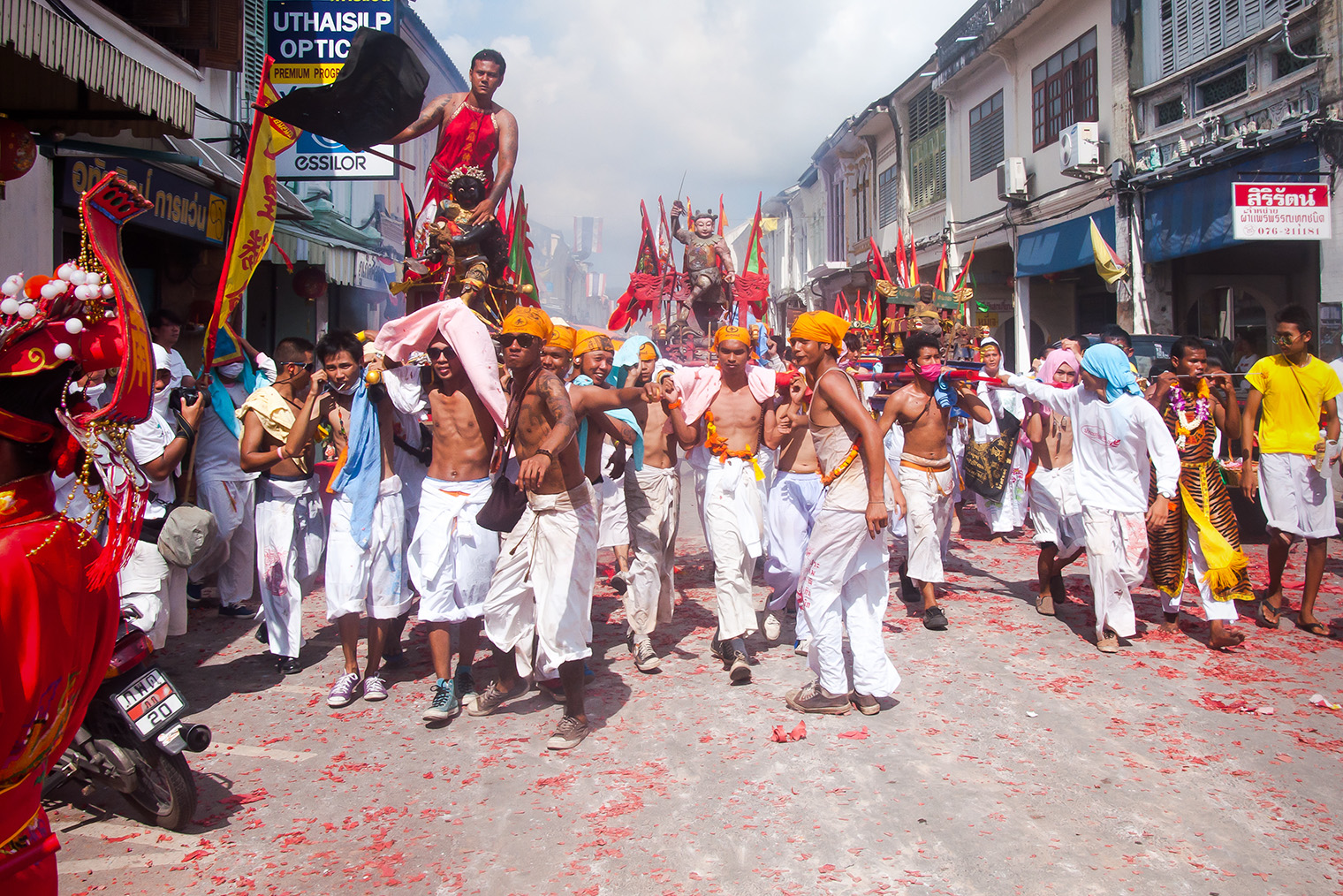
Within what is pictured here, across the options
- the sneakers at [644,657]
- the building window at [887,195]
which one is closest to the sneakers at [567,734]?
the sneakers at [644,657]

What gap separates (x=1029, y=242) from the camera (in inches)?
784

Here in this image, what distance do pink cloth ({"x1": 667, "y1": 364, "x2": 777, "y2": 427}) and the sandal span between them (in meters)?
3.98

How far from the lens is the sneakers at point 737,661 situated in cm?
521

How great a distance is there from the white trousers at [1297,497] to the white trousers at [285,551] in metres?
6.55

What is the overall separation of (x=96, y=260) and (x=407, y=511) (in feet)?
12.0

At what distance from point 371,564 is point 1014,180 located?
61.5 feet

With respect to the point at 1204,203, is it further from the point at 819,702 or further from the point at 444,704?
the point at 444,704

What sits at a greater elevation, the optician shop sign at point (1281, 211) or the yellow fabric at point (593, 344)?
the optician shop sign at point (1281, 211)

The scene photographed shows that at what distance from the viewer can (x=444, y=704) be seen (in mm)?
4746

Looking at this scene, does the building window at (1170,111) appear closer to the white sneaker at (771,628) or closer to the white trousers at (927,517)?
the white trousers at (927,517)

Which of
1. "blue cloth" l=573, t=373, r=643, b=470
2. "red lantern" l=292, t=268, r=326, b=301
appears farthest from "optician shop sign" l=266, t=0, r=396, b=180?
"blue cloth" l=573, t=373, r=643, b=470

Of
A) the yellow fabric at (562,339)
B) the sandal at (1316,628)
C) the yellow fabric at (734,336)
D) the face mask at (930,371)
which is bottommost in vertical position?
the sandal at (1316,628)

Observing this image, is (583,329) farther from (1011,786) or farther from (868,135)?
(868,135)

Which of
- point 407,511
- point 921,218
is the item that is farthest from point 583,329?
point 921,218
